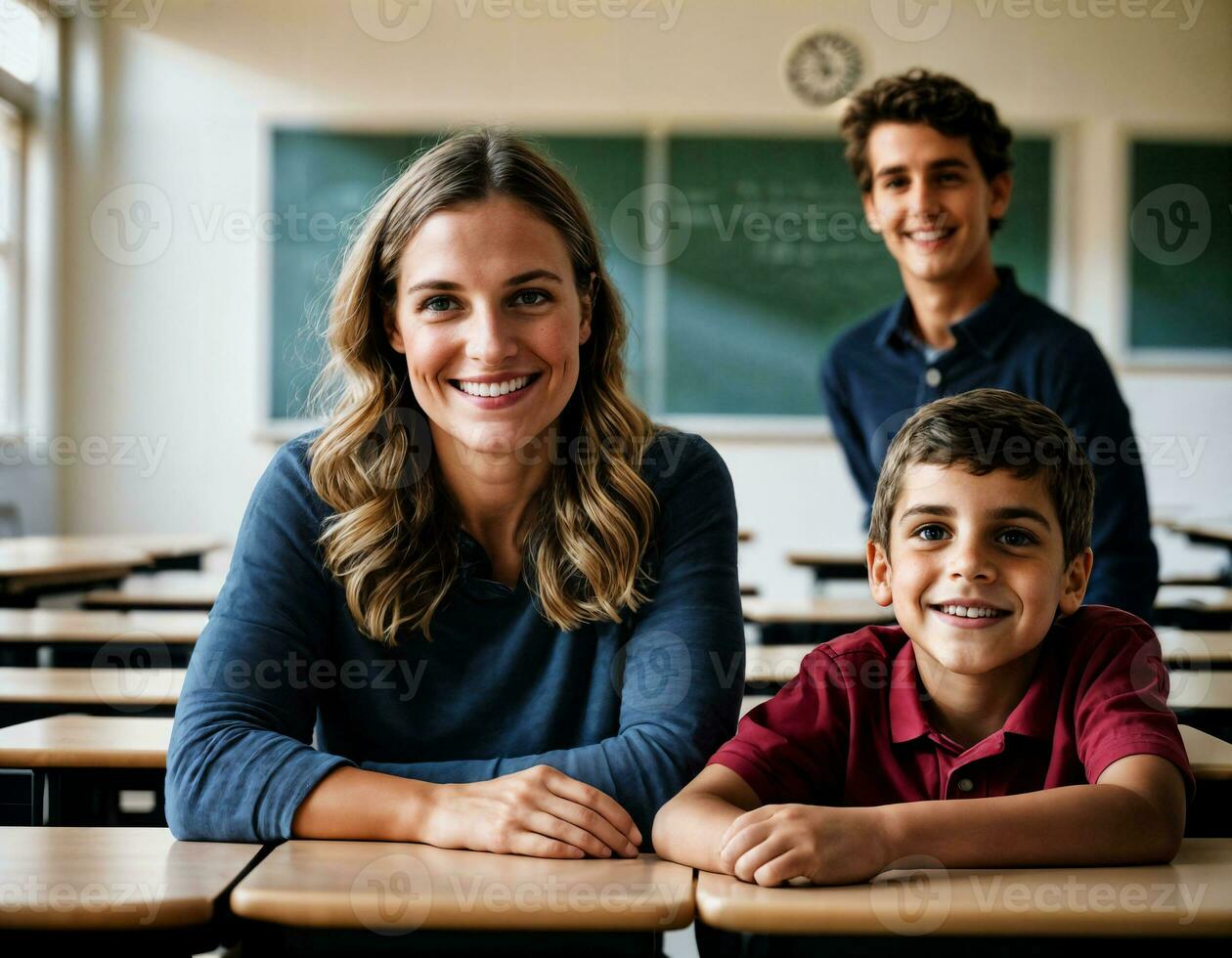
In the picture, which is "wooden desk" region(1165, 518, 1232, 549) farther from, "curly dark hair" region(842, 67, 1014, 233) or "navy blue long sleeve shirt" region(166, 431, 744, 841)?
"navy blue long sleeve shirt" region(166, 431, 744, 841)

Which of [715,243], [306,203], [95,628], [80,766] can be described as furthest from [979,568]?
[306,203]

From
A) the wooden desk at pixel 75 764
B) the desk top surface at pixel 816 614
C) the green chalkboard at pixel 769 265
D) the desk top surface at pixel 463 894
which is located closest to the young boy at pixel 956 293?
the desk top surface at pixel 816 614

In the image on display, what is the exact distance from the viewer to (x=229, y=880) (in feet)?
3.37

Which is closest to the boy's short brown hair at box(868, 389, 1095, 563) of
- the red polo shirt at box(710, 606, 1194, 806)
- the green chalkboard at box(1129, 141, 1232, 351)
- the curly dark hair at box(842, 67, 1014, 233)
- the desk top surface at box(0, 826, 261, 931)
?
the red polo shirt at box(710, 606, 1194, 806)

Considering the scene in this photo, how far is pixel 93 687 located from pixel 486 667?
0.78 m

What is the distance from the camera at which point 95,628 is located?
254 cm

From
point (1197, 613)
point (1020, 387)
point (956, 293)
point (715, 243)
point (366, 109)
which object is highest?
point (366, 109)

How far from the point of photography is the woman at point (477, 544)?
4.45ft

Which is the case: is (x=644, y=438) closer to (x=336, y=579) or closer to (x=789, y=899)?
(x=336, y=579)

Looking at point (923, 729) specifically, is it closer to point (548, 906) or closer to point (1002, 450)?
point (1002, 450)

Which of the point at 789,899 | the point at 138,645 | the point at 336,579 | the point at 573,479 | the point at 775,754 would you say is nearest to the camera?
the point at 789,899

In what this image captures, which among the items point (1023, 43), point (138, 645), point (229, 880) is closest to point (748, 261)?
point (1023, 43)

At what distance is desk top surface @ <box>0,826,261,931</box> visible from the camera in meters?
0.95

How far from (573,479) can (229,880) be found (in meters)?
0.65
